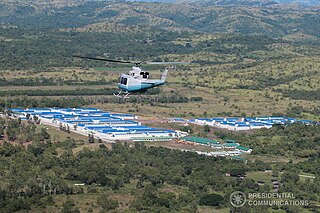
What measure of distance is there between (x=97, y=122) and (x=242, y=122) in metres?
22.9

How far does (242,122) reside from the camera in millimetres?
129000

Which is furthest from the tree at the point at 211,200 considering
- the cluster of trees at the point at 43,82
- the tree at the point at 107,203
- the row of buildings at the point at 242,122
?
the cluster of trees at the point at 43,82

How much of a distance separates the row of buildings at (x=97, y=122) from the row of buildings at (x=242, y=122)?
1031cm

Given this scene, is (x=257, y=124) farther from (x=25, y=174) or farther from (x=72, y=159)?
(x=25, y=174)

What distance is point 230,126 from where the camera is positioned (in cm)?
12538

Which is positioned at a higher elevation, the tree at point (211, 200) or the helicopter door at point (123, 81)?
the helicopter door at point (123, 81)

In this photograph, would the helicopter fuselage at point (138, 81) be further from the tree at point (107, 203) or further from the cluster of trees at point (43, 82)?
the cluster of trees at point (43, 82)

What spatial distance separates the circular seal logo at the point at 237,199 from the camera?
76556 mm

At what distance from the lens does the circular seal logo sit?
76556 mm

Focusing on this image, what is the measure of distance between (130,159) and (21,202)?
968 inches

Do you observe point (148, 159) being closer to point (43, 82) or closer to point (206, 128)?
point (206, 128)

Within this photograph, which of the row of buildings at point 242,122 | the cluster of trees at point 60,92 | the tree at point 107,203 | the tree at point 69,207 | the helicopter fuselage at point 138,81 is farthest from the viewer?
the cluster of trees at point 60,92

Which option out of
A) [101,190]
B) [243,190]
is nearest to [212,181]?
[243,190]

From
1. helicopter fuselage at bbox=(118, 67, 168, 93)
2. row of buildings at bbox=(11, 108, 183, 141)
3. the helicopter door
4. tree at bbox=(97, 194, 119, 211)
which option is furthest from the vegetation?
the helicopter door
